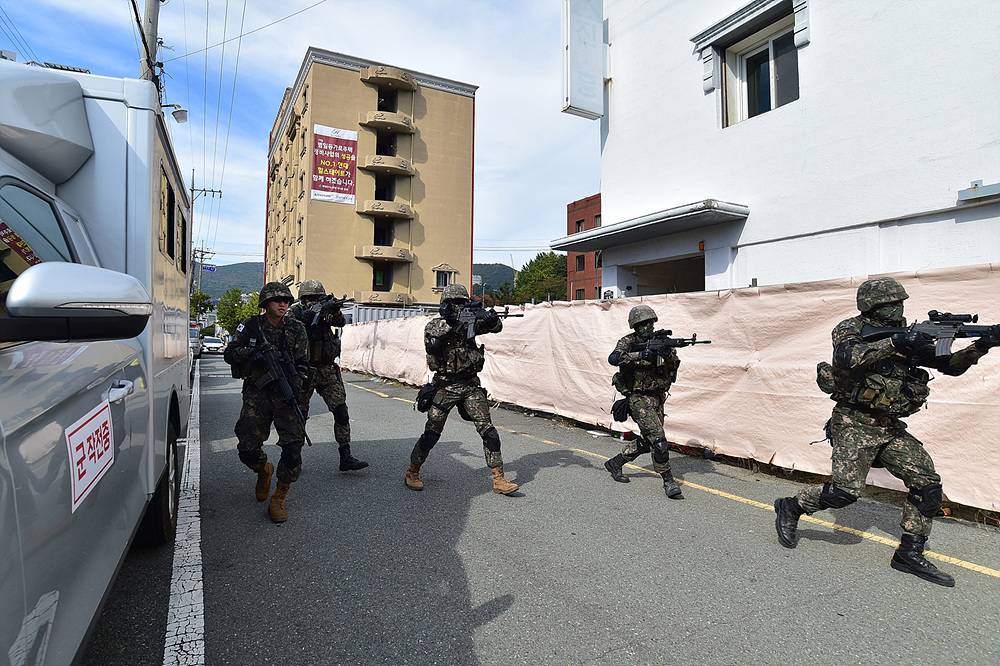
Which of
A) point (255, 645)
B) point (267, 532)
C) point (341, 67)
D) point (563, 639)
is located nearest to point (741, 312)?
point (563, 639)

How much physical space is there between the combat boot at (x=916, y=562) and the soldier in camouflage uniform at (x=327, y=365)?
457 centimetres

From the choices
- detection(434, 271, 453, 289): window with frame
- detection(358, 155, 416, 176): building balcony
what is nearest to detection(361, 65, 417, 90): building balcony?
detection(358, 155, 416, 176): building balcony

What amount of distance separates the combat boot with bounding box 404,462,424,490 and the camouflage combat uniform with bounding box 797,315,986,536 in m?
3.18

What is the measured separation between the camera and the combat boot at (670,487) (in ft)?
16.3

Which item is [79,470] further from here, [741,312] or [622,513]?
[741,312]

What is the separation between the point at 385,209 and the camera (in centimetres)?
3903

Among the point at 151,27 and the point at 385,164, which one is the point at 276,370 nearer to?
the point at 151,27

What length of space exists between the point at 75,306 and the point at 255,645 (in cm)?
200

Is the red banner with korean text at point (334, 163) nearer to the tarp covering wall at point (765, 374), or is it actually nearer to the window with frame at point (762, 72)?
the tarp covering wall at point (765, 374)

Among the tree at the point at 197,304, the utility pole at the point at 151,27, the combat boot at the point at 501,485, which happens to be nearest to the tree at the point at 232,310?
the tree at the point at 197,304

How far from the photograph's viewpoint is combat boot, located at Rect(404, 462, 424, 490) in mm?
5086

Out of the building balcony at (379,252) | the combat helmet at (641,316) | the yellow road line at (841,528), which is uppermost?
the building balcony at (379,252)

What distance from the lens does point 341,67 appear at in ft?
126

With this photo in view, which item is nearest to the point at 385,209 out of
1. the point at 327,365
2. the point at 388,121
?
the point at 388,121
